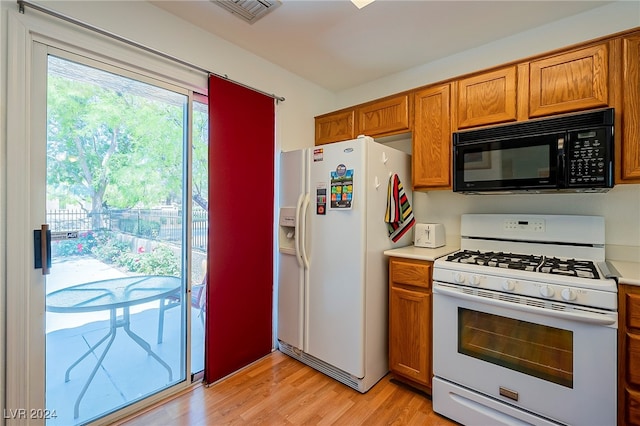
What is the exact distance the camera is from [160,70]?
5.91ft

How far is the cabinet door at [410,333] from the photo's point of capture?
186 centimetres

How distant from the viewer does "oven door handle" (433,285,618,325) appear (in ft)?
4.21

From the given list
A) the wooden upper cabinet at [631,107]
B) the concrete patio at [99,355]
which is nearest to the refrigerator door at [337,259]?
the concrete patio at [99,355]

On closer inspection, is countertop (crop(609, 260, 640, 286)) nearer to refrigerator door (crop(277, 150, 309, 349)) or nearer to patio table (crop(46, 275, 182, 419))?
refrigerator door (crop(277, 150, 309, 349))

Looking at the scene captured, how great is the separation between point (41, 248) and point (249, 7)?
176cm

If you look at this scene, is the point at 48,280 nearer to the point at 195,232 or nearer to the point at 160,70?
the point at 195,232

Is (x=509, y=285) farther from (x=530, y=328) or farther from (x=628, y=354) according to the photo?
(x=628, y=354)

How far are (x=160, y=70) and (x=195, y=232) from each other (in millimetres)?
1085

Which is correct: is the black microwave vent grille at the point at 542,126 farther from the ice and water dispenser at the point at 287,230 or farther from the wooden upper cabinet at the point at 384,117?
the ice and water dispenser at the point at 287,230

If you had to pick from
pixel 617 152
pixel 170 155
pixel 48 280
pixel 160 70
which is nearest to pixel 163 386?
pixel 48 280

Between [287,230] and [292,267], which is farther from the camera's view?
[287,230]

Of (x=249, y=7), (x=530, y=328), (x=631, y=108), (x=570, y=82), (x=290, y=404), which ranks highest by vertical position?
(x=249, y=7)

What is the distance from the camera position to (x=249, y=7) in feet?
5.72

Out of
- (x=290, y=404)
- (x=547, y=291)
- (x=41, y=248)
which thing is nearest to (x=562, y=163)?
(x=547, y=291)
